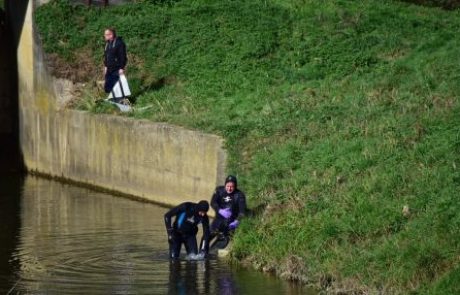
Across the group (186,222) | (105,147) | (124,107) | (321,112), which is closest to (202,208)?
(186,222)

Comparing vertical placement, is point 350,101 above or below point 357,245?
above

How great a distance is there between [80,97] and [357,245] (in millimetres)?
14204

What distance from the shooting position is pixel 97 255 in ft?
72.6

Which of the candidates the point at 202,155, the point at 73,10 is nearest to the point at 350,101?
the point at 202,155

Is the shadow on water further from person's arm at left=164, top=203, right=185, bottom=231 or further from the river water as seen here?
person's arm at left=164, top=203, right=185, bottom=231

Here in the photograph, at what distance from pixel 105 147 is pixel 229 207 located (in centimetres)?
865

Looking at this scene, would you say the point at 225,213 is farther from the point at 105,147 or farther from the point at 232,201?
the point at 105,147

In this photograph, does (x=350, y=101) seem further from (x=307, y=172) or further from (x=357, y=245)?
→ (x=357, y=245)

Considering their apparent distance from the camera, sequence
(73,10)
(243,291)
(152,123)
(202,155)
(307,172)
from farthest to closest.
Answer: (73,10) → (152,123) → (202,155) → (307,172) → (243,291)

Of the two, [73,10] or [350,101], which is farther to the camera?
[73,10]

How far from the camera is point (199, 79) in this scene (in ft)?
104

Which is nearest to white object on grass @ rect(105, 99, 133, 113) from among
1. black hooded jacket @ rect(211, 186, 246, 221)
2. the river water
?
the river water

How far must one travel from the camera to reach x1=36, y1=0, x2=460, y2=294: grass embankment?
19.2 m

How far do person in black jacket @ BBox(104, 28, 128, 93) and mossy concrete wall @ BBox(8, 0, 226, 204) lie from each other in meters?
1.22
